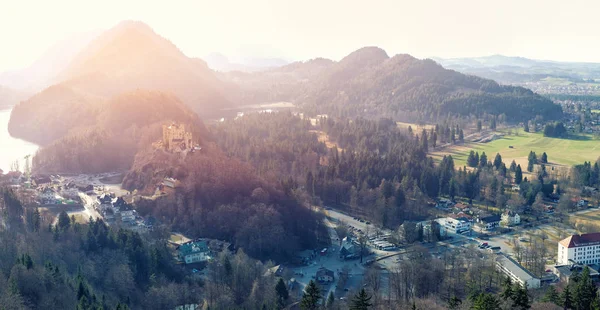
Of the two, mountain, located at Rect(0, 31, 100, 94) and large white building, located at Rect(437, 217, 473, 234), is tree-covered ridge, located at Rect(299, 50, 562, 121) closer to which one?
large white building, located at Rect(437, 217, 473, 234)

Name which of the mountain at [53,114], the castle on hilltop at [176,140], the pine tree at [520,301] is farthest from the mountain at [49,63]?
the pine tree at [520,301]

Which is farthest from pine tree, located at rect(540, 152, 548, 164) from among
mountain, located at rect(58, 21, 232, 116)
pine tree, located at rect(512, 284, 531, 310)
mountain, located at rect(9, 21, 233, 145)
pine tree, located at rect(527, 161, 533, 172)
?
mountain, located at rect(58, 21, 232, 116)

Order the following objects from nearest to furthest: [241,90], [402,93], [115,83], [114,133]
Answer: [114,133], [115,83], [402,93], [241,90]

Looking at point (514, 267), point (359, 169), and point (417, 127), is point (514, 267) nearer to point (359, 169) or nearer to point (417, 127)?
point (359, 169)

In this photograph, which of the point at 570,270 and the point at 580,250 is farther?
the point at 580,250

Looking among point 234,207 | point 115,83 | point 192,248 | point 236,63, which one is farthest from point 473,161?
point 236,63
